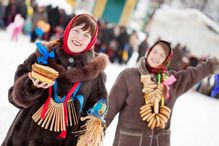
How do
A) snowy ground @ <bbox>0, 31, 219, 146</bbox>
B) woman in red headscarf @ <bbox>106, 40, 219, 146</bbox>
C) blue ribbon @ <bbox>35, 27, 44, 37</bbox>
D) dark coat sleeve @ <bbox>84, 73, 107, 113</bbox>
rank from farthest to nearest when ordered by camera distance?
1. blue ribbon @ <bbox>35, 27, 44, 37</bbox>
2. snowy ground @ <bbox>0, 31, 219, 146</bbox>
3. woman in red headscarf @ <bbox>106, 40, 219, 146</bbox>
4. dark coat sleeve @ <bbox>84, 73, 107, 113</bbox>

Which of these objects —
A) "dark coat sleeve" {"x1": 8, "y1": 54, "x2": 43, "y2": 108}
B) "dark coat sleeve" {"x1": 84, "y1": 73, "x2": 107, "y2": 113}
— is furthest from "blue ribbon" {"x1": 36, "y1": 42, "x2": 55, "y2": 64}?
"dark coat sleeve" {"x1": 84, "y1": 73, "x2": 107, "y2": 113}

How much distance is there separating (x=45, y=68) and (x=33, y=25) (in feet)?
35.8

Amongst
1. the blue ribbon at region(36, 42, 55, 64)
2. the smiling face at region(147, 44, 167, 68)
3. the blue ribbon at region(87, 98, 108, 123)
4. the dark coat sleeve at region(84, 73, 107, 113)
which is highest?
the smiling face at region(147, 44, 167, 68)

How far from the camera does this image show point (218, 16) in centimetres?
2686

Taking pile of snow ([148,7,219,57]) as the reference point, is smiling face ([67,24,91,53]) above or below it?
below

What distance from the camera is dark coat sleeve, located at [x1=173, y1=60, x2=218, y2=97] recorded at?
3.30m

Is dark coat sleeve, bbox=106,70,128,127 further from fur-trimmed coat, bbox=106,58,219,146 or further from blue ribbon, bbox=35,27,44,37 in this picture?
blue ribbon, bbox=35,27,44,37

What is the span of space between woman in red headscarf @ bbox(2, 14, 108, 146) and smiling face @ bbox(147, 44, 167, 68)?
81cm

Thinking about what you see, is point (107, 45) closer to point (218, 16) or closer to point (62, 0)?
point (62, 0)

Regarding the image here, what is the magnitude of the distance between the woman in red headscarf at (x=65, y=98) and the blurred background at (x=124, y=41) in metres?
1.59

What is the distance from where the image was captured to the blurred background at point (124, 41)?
6.35m

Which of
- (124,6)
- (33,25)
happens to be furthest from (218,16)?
(33,25)

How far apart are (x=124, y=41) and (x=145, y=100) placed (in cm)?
1091

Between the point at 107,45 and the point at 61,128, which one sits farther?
the point at 107,45
